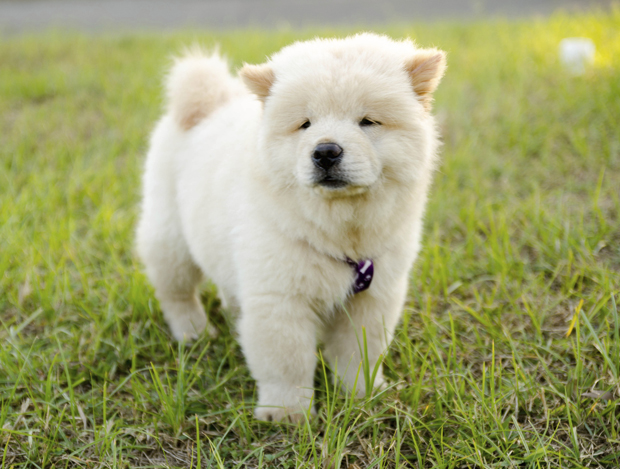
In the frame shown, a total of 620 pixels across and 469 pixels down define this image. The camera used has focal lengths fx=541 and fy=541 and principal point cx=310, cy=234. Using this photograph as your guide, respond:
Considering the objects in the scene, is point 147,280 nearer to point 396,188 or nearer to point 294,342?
point 294,342

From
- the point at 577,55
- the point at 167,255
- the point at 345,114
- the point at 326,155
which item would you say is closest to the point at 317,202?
the point at 326,155

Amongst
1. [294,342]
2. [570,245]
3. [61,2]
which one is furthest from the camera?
[61,2]

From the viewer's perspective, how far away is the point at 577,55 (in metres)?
5.56

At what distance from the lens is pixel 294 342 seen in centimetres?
217

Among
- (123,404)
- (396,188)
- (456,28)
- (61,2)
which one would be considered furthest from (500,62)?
(61,2)

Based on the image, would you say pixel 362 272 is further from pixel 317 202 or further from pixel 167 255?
pixel 167 255

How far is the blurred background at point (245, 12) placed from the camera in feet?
29.2

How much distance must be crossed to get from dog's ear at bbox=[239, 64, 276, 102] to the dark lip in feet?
1.55

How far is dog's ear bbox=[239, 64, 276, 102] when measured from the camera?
2.11m

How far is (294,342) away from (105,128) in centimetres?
391

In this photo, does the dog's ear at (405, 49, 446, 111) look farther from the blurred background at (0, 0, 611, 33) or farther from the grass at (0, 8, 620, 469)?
the blurred background at (0, 0, 611, 33)

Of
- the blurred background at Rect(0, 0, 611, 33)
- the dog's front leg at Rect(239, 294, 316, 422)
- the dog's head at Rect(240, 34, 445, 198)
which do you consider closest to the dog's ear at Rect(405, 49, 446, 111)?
the dog's head at Rect(240, 34, 445, 198)

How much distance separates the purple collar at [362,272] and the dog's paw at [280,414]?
0.56m

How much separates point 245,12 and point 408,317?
892 centimetres
